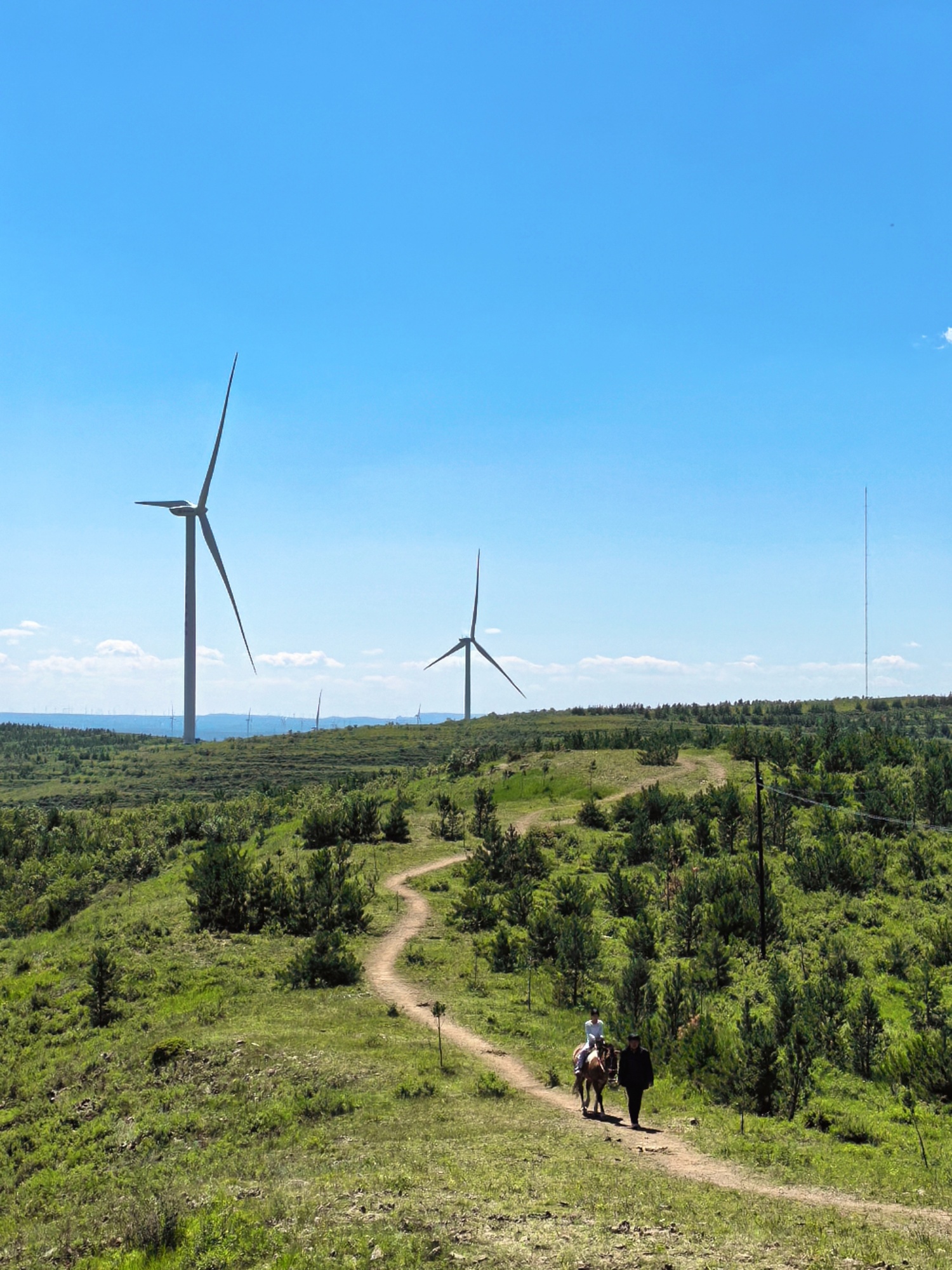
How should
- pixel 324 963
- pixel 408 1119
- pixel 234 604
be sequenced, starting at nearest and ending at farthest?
1. pixel 408 1119
2. pixel 324 963
3. pixel 234 604

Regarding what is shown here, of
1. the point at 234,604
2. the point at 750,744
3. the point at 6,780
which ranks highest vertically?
the point at 234,604

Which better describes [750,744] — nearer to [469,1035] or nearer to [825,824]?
[825,824]

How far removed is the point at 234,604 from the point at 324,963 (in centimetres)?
7543

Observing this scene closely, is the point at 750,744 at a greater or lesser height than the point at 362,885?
greater

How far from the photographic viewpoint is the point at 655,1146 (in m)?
17.4

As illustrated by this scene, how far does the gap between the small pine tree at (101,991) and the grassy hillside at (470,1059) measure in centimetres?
37

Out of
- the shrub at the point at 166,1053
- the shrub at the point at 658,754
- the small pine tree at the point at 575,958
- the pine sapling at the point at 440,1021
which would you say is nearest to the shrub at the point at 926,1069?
the small pine tree at the point at 575,958

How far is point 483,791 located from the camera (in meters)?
57.8

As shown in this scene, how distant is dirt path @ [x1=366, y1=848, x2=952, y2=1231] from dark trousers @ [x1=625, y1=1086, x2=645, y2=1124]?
14.8 inches

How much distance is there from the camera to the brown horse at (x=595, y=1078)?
1934 centimetres

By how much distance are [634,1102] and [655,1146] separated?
1.36 meters

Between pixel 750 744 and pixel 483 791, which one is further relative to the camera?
pixel 750 744

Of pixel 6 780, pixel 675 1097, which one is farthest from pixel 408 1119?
pixel 6 780

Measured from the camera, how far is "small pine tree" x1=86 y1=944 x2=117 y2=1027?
28.5 m
